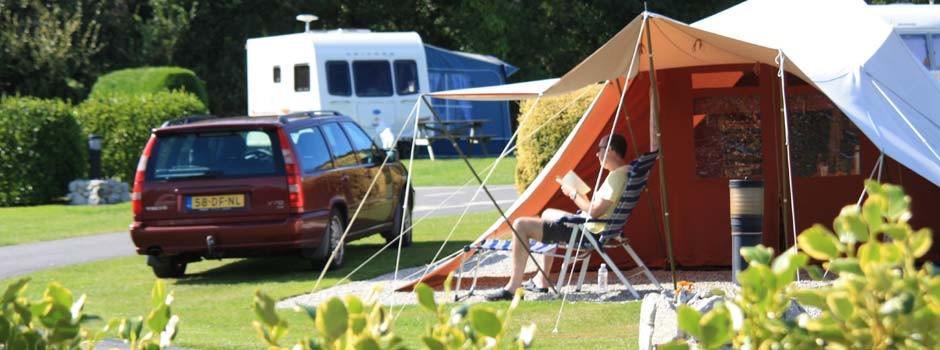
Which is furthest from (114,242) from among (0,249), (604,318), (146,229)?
(604,318)

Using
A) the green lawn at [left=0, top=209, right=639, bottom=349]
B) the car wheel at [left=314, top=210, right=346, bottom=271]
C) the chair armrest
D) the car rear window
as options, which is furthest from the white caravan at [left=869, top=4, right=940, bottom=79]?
the chair armrest

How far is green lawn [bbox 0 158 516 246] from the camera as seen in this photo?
17109 mm

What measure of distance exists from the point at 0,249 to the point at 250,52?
589 inches

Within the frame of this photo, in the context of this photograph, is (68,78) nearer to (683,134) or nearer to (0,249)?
(0,249)

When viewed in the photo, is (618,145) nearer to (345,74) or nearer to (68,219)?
(68,219)

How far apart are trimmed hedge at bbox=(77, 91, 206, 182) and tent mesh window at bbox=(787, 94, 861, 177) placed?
13.8 meters

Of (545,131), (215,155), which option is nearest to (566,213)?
(215,155)

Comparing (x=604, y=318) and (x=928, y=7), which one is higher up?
(x=928, y=7)

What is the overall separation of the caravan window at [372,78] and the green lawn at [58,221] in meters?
8.88

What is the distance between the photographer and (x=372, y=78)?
1155 inches

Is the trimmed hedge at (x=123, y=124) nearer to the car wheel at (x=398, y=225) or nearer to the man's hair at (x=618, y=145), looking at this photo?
the car wheel at (x=398, y=225)

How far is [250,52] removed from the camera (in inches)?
1187

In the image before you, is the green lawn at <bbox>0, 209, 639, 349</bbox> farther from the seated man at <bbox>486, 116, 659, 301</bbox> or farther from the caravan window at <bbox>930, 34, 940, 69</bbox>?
the caravan window at <bbox>930, 34, 940, 69</bbox>

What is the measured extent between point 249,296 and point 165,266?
1.60 metres
